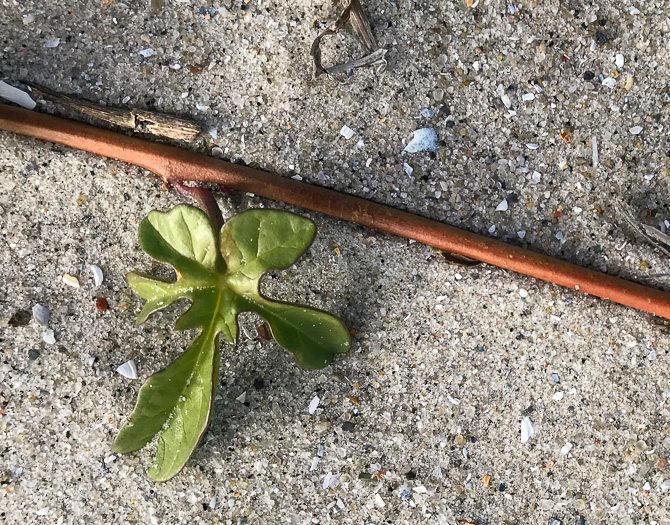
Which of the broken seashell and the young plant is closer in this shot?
the young plant

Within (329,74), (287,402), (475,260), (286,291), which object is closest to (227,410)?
(287,402)

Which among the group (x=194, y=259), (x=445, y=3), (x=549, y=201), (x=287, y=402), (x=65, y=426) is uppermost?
(x=445, y=3)

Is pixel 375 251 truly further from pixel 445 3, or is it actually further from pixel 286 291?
pixel 445 3

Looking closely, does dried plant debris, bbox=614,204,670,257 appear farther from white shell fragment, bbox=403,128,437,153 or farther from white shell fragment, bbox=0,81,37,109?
white shell fragment, bbox=0,81,37,109

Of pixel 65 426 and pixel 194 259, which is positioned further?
pixel 65 426

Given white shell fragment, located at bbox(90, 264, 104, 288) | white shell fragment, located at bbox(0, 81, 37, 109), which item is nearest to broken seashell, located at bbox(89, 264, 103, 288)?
white shell fragment, located at bbox(90, 264, 104, 288)

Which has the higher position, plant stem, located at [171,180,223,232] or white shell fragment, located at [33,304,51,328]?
plant stem, located at [171,180,223,232]

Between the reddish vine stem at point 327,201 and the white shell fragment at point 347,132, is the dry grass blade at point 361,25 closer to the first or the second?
the white shell fragment at point 347,132
